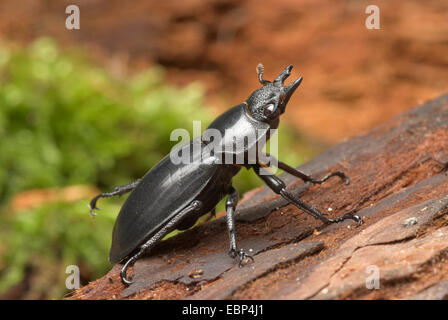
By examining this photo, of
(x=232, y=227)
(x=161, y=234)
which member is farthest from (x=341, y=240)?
(x=161, y=234)

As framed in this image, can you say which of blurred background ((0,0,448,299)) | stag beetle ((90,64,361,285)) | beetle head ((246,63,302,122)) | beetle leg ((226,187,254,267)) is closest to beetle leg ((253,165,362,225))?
stag beetle ((90,64,361,285))

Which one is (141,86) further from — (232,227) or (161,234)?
(232,227)

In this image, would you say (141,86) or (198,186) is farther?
(141,86)

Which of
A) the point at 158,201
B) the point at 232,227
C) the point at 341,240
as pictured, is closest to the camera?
the point at 341,240

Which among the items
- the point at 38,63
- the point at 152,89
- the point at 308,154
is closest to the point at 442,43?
the point at 308,154

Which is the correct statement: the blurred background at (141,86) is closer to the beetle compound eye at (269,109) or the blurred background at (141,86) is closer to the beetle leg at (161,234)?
the beetle leg at (161,234)

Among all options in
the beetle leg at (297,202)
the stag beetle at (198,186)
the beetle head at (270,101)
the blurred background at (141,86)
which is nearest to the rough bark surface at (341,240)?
the beetle leg at (297,202)
